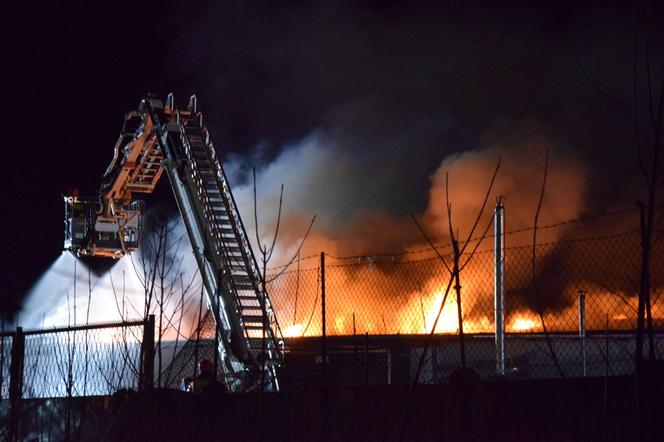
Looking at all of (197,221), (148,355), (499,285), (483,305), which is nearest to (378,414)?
(499,285)

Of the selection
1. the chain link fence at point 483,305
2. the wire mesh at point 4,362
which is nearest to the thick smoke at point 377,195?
the chain link fence at point 483,305

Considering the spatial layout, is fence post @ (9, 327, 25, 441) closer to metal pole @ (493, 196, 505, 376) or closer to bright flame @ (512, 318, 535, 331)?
metal pole @ (493, 196, 505, 376)

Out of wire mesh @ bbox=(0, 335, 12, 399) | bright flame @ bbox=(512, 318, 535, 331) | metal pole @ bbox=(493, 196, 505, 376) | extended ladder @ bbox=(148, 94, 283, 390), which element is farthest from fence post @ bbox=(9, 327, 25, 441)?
bright flame @ bbox=(512, 318, 535, 331)

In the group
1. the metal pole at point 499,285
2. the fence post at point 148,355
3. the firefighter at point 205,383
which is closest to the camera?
the metal pole at point 499,285

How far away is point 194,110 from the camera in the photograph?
1980cm

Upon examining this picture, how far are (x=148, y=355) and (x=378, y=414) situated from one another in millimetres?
3032

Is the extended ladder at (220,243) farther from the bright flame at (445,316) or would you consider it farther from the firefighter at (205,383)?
the bright flame at (445,316)

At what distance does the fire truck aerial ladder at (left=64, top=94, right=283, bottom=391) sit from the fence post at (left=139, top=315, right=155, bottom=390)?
1921mm

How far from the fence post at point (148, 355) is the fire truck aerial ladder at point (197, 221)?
6.30ft

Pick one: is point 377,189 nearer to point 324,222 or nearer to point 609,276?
point 324,222

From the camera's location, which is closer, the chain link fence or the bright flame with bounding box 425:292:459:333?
the chain link fence

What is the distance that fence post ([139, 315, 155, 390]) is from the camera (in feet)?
32.1

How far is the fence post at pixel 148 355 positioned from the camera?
→ 980cm

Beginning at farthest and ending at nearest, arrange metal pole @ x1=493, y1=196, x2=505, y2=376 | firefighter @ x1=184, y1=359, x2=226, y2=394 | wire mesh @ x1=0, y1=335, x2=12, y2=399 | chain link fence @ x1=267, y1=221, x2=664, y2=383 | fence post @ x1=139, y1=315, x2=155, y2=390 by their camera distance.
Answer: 1. chain link fence @ x1=267, y1=221, x2=664, y2=383
2. wire mesh @ x1=0, y1=335, x2=12, y2=399
3. firefighter @ x1=184, y1=359, x2=226, y2=394
4. fence post @ x1=139, y1=315, x2=155, y2=390
5. metal pole @ x1=493, y1=196, x2=505, y2=376
